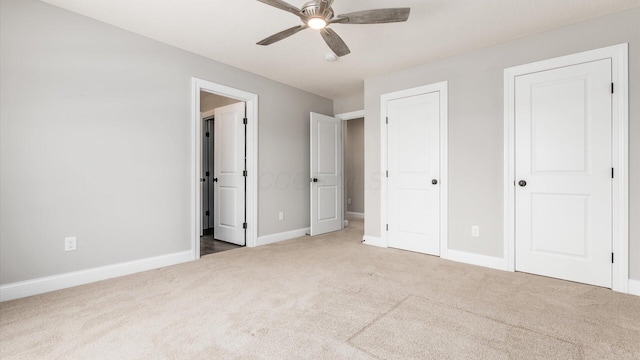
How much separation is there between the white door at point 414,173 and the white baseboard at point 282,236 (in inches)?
57.5

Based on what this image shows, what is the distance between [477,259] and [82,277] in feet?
13.0

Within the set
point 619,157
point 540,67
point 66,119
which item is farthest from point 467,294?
point 66,119

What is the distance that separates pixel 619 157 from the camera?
2.54 m

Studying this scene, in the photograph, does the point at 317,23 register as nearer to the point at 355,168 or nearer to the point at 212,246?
the point at 212,246

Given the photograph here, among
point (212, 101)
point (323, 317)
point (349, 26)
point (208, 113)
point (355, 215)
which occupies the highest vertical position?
point (349, 26)

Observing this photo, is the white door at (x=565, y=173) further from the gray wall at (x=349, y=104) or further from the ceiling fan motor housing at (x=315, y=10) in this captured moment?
the gray wall at (x=349, y=104)

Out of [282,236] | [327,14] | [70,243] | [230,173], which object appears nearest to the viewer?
[327,14]

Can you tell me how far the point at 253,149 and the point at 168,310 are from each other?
2.45 meters

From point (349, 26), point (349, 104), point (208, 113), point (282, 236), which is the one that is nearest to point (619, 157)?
point (349, 26)

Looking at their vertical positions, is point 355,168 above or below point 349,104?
below

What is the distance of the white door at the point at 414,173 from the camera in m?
3.65

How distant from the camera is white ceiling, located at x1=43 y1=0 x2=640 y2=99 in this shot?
8.07 ft

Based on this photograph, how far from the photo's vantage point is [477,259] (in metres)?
3.30

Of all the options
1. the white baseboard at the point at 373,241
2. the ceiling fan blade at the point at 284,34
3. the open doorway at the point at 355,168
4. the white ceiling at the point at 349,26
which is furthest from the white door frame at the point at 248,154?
the open doorway at the point at 355,168
